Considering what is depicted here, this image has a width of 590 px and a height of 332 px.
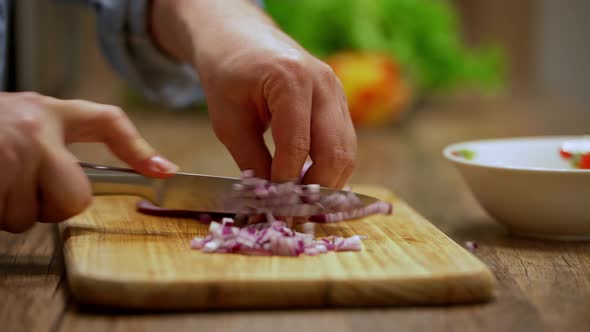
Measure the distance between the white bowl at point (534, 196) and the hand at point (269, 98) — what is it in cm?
21

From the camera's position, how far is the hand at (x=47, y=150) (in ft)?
2.72

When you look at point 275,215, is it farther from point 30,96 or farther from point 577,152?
point 577,152

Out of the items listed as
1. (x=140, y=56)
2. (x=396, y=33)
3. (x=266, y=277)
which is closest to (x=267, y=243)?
(x=266, y=277)

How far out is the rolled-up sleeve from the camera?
1.56 m

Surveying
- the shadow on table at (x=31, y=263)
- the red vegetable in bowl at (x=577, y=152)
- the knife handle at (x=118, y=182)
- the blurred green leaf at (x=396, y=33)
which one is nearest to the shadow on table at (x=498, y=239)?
the red vegetable in bowl at (x=577, y=152)

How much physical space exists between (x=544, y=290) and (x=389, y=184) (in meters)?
0.82

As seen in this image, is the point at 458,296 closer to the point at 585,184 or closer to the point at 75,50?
the point at 585,184

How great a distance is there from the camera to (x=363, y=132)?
106 inches

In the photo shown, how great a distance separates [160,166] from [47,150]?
0.65 ft

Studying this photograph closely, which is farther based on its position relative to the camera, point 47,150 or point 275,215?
point 275,215

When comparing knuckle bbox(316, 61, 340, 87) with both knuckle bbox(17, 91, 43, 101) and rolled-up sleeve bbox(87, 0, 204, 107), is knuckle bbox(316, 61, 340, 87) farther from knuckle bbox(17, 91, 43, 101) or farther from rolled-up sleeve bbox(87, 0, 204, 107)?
rolled-up sleeve bbox(87, 0, 204, 107)

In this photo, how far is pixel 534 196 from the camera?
1.05 meters

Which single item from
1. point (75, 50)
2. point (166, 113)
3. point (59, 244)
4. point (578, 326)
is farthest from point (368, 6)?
point (578, 326)

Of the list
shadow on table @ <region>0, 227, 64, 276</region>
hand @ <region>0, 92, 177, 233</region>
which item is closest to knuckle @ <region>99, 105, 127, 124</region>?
hand @ <region>0, 92, 177, 233</region>
